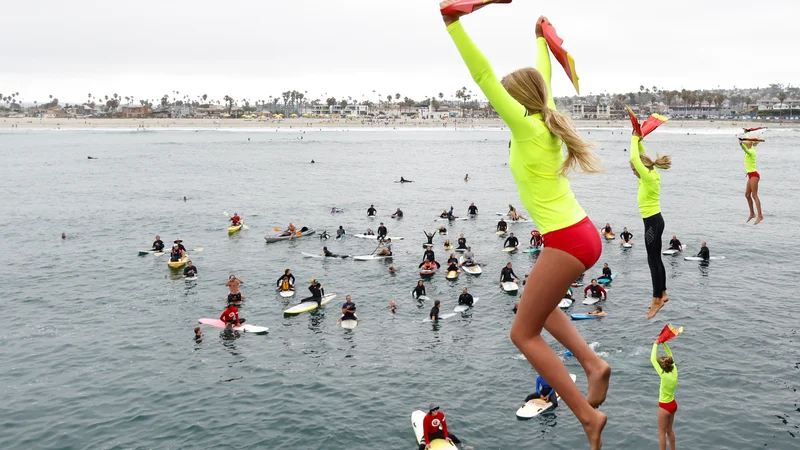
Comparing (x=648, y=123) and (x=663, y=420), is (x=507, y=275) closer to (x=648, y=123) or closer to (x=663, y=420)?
(x=663, y=420)

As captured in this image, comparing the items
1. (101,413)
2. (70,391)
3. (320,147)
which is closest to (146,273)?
(70,391)

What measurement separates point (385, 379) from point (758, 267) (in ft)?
94.8

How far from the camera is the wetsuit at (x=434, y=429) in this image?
17125 mm

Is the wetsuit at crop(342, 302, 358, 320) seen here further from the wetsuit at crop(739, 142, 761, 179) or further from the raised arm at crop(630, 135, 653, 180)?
the raised arm at crop(630, 135, 653, 180)

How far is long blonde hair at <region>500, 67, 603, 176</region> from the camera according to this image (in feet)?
13.5

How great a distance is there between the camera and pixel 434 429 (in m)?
17.2

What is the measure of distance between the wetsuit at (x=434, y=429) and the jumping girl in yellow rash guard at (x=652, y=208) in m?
A: 11.0

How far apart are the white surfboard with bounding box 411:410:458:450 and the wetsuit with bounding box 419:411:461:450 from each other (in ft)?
0.47

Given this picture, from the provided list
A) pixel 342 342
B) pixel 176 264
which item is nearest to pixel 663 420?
pixel 342 342

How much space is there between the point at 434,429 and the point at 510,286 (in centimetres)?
1680

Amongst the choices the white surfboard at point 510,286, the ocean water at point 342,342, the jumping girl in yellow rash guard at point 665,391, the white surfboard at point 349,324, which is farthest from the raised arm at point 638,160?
the white surfboard at point 510,286

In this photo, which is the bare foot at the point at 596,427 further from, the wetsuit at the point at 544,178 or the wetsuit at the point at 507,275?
the wetsuit at the point at 507,275

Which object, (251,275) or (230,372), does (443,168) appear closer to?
(251,275)

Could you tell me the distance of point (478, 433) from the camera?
18.5m
